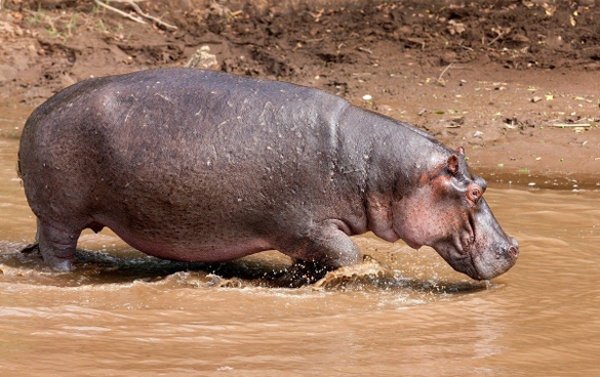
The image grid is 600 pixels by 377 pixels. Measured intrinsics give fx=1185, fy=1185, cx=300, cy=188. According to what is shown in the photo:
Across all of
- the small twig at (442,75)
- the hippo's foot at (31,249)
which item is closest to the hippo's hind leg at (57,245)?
the hippo's foot at (31,249)

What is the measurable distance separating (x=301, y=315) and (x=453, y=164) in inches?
47.0

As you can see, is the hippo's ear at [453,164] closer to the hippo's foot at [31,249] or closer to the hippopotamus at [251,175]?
the hippopotamus at [251,175]

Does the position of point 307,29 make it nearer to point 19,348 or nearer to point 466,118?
point 466,118

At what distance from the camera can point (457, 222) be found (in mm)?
6156

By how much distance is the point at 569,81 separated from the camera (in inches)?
443

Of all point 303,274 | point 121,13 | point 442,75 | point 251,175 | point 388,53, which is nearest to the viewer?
point 251,175

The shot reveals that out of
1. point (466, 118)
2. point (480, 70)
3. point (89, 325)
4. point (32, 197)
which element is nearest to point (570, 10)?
point (480, 70)

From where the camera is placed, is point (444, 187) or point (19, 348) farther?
point (444, 187)

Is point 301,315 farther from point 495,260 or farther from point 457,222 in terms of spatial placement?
point 495,260

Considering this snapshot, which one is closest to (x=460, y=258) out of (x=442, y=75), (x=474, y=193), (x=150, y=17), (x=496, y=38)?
(x=474, y=193)

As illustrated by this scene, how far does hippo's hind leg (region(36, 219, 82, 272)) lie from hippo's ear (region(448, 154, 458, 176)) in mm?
2007

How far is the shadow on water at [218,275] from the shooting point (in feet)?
20.3

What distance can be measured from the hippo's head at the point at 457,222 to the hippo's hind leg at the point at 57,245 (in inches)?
68.7

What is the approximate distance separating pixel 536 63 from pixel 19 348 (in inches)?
317
